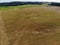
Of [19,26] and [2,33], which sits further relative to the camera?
[19,26]

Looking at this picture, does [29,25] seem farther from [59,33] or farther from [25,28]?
[59,33]

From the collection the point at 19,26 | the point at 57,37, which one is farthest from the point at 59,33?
the point at 19,26

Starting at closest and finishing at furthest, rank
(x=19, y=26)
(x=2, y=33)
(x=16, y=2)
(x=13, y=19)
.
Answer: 1. (x=2, y=33)
2. (x=19, y=26)
3. (x=13, y=19)
4. (x=16, y=2)

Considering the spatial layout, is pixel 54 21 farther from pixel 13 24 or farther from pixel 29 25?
pixel 13 24

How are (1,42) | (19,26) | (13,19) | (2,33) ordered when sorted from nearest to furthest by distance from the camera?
(1,42) → (2,33) → (19,26) → (13,19)

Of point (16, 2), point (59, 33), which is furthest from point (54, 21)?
point (16, 2)

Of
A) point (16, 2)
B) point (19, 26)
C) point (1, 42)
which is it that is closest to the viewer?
point (1, 42)
